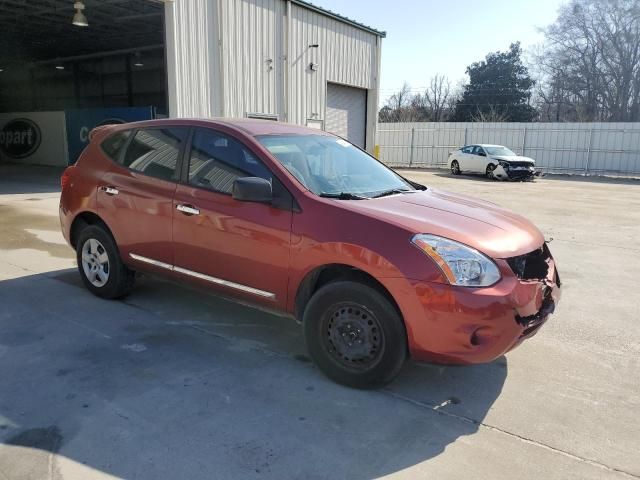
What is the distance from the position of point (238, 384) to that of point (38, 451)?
125 centimetres

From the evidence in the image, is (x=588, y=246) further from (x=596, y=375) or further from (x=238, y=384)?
(x=238, y=384)

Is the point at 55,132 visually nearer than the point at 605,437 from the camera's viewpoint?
No

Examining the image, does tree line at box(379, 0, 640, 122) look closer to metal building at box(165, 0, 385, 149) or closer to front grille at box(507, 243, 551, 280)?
metal building at box(165, 0, 385, 149)

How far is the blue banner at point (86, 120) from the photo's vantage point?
19875 millimetres

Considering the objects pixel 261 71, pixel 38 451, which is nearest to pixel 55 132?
pixel 261 71

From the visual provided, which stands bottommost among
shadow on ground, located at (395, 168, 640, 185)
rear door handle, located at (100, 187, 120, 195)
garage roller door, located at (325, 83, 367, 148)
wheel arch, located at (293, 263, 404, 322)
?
shadow on ground, located at (395, 168, 640, 185)

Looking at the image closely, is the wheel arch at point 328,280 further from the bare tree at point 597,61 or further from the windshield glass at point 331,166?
the bare tree at point 597,61

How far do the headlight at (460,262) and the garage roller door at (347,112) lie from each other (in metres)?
16.3

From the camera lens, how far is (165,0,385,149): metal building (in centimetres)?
1337

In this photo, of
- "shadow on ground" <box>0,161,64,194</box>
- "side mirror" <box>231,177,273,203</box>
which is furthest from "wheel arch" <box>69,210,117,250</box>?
"shadow on ground" <box>0,161,64,194</box>

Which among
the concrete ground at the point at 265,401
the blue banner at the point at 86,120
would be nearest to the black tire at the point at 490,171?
the blue banner at the point at 86,120

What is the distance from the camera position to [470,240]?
10.9 feet

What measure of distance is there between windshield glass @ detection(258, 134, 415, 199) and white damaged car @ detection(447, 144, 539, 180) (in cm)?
1851

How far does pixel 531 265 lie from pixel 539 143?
2638 centimetres
